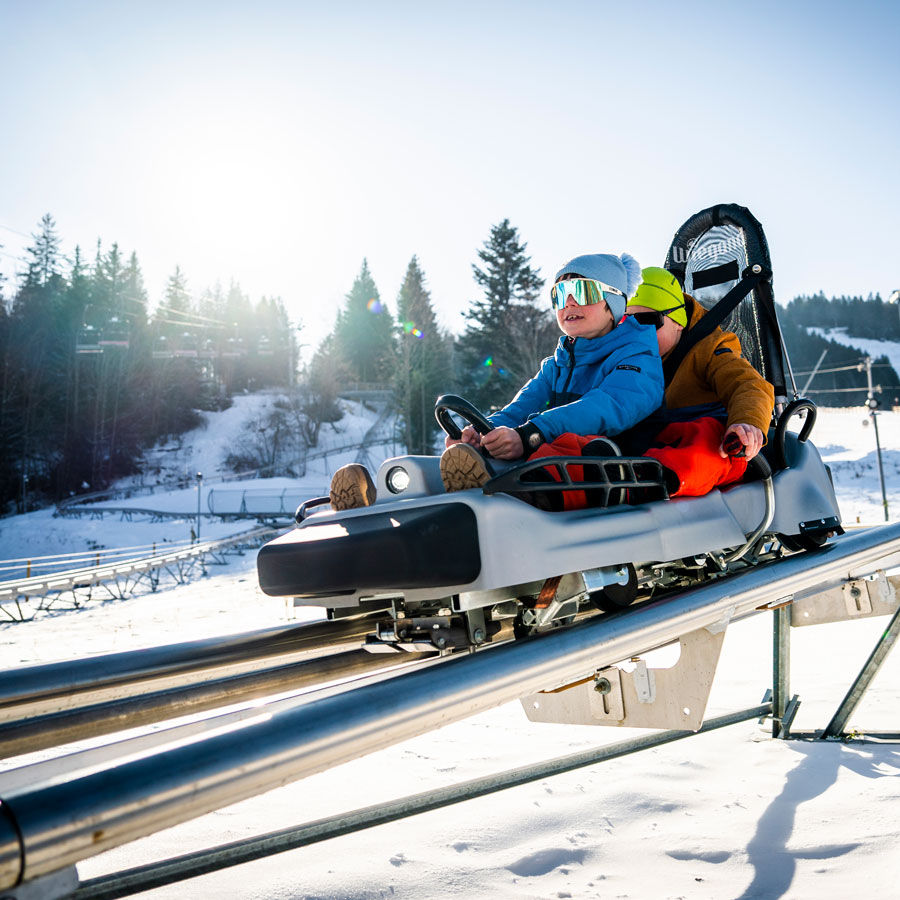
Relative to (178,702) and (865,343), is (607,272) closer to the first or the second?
(178,702)

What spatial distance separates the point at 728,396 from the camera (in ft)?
9.27

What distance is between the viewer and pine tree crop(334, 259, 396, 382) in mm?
70819

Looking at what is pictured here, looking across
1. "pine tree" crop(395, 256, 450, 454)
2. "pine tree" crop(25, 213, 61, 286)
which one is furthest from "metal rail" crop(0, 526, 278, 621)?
"pine tree" crop(25, 213, 61, 286)

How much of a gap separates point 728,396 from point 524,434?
1100 millimetres

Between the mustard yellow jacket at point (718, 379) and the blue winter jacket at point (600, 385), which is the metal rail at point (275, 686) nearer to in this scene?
the blue winter jacket at point (600, 385)

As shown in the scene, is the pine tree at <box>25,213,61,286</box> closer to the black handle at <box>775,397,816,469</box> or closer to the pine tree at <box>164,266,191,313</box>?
A: the pine tree at <box>164,266,191,313</box>

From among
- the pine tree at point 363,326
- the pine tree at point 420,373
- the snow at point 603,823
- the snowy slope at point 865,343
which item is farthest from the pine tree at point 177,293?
the snowy slope at point 865,343

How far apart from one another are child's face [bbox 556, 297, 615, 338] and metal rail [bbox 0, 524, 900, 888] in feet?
3.49

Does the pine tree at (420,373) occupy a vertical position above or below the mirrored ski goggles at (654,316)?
above

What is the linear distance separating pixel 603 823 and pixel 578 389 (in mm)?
1804

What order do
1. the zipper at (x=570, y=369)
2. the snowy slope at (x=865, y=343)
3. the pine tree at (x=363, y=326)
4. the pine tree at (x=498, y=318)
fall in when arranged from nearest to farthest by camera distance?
the zipper at (x=570, y=369), the pine tree at (x=498, y=318), the pine tree at (x=363, y=326), the snowy slope at (x=865, y=343)

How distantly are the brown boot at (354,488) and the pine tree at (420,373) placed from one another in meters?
35.8

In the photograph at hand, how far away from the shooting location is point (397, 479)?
2115 mm

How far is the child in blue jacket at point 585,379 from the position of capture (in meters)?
2.11
